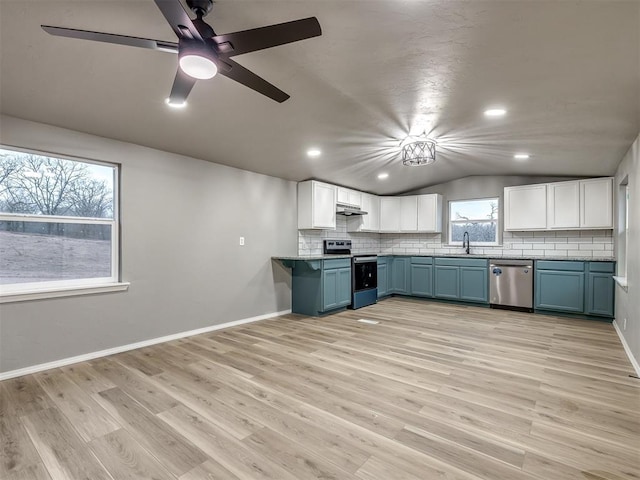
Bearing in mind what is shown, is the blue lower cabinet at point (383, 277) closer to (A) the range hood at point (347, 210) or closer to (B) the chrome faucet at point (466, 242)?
(A) the range hood at point (347, 210)

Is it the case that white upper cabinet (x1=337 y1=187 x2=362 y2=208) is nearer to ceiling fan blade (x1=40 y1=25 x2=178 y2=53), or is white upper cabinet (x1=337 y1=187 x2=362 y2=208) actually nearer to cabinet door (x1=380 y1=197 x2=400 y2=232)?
cabinet door (x1=380 y1=197 x2=400 y2=232)

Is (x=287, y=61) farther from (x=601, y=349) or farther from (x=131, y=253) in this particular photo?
(x=601, y=349)

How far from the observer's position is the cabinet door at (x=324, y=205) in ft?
17.8

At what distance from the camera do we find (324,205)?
5.59 m

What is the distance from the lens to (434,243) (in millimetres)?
6863

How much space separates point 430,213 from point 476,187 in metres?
0.97

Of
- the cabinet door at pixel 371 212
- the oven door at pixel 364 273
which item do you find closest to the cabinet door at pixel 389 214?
the cabinet door at pixel 371 212

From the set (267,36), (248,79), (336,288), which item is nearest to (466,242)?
(336,288)

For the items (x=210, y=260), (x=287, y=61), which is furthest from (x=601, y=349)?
(x=210, y=260)

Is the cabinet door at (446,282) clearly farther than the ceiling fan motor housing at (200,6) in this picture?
Yes

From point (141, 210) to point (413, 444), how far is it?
340 cm

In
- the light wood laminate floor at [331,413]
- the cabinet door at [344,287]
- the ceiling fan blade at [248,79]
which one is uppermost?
the ceiling fan blade at [248,79]

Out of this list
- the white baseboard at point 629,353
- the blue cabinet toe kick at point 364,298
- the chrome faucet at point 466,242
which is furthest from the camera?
the chrome faucet at point 466,242

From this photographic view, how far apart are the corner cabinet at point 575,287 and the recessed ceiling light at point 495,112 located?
3317 mm
